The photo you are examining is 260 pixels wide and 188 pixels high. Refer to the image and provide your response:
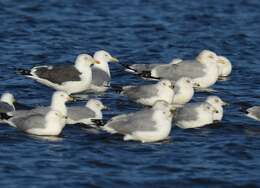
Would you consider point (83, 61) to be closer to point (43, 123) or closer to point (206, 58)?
point (206, 58)

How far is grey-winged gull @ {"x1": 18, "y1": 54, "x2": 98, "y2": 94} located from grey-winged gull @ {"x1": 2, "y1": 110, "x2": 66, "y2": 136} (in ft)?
12.1

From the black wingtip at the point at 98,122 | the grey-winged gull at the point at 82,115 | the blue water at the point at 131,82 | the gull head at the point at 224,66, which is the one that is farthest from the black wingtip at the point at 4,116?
the gull head at the point at 224,66

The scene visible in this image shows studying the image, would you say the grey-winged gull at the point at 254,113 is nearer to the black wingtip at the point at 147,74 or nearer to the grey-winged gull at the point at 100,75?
the black wingtip at the point at 147,74

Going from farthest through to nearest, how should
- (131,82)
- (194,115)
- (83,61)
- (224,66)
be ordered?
(224,66), (131,82), (83,61), (194,115)

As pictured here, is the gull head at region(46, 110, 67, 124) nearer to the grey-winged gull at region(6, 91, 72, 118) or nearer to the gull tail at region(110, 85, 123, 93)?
the grey-winged gull at region(6, 91, 72, 118)

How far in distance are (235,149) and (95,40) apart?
39.3 feet

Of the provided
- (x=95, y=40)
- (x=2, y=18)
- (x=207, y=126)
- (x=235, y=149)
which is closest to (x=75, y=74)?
(x=207, y=126)

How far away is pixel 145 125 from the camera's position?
53.9 feet

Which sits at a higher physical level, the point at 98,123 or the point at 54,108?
the point at 54,108

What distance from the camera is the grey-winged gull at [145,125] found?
16.4 meters

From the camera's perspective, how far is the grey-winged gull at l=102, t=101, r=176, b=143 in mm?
16406

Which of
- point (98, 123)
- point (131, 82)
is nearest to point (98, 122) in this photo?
point (98, 123)

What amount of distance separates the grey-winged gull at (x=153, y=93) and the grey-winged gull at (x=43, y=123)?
2.79 meters

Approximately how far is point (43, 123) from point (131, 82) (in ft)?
19.8
